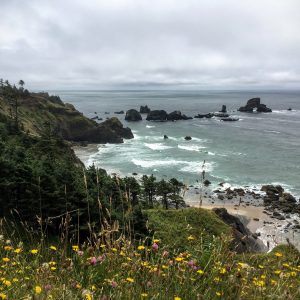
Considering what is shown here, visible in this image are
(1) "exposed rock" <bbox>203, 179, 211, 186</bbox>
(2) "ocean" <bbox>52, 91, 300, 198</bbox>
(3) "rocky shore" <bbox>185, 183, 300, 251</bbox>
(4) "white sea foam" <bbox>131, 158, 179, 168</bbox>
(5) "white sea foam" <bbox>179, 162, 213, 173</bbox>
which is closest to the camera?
(3) "rocky shore" <bbox>185, 183, 300, 251</bbox>

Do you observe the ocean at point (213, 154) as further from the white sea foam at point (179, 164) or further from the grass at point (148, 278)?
the grass at point (148, 278)

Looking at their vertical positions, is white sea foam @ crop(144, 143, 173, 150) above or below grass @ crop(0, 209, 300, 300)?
below

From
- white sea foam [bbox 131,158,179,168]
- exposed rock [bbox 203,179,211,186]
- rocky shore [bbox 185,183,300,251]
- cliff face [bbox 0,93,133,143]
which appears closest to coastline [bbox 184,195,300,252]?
rocky shore [bbox 185,183,300,251]

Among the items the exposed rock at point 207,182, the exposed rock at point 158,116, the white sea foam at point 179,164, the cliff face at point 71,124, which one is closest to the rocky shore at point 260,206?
the exposed rock at point 207,182

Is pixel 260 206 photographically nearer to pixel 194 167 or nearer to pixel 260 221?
pixel 260 221

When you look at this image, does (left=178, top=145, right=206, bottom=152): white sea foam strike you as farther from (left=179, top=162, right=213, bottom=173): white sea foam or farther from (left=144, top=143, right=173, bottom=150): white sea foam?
(left=179, top=162, right=213, bottom=173): white sea foam

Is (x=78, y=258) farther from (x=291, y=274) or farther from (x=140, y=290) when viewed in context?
(x=291, y=274)

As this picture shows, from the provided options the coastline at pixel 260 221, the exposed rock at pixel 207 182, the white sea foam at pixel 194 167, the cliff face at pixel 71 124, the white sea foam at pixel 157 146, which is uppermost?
the cliff face at pixel 71 124

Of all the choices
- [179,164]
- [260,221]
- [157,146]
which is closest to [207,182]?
[179,164]

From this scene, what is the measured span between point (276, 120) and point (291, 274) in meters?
167

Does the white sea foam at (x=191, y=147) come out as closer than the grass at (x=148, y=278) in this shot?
No

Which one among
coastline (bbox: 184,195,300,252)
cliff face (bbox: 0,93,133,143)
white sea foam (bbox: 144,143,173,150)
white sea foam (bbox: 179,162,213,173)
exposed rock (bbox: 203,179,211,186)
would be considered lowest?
coastline (bbox: 184,195,300,252)

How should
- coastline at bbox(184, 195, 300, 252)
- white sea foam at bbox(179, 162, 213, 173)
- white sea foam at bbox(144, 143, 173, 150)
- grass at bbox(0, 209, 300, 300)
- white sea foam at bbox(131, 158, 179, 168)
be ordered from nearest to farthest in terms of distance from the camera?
grass at bbox(0, 209, 300, 300)
coastline at bbox(184, 195, 300, 252)
white sea foam at bbox(179, 162, 213, 173)
white sea foam at bbox(131, 158, 179, 168)
white sea foam at bbox(144, 143, 173, 150)

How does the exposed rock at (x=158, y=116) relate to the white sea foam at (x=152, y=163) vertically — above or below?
above
